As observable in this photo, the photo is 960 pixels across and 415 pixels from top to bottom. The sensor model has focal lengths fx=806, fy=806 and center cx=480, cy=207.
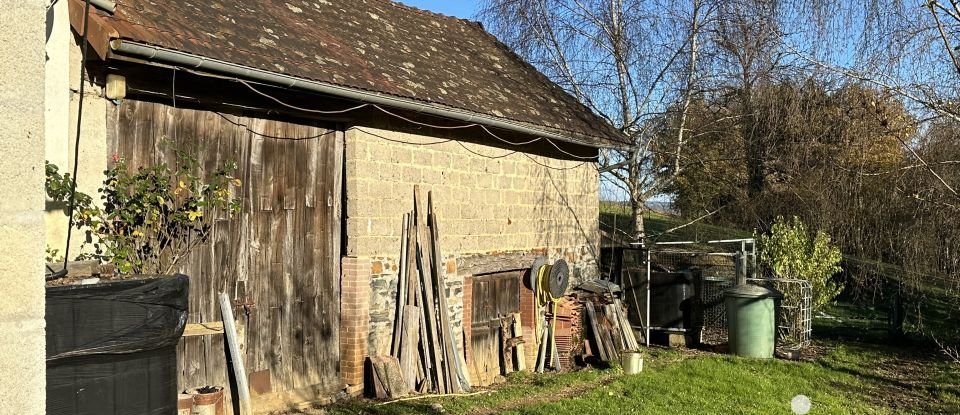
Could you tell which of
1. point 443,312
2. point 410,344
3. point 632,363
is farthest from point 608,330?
point 410,344

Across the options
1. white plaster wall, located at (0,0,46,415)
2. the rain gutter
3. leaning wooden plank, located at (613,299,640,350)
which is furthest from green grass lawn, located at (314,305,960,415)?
white plaster wall, located at (0,0,46,415)

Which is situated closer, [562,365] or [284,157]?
[284,157]

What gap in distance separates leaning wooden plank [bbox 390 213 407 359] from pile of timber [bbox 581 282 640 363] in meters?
3.93

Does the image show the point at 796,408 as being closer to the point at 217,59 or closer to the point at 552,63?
the point at 217,59

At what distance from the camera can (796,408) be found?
882 cm

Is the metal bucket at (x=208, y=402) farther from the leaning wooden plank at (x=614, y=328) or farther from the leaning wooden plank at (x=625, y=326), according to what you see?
the leaning wooden plank at (x=625, y=326)

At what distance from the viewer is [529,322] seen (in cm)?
1149

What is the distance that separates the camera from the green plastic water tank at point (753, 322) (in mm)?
12055

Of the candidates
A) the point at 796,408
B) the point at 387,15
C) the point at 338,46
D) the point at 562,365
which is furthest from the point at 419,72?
the point at 796,408

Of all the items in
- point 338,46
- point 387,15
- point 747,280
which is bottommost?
point 747,280

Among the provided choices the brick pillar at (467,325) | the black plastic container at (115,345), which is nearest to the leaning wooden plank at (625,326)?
the brick pillar at (467,325)

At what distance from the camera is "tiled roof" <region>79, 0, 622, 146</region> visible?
6.71 meters

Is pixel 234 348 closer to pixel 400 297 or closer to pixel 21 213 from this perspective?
pixel 400 297

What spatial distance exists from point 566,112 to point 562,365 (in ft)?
12.4
